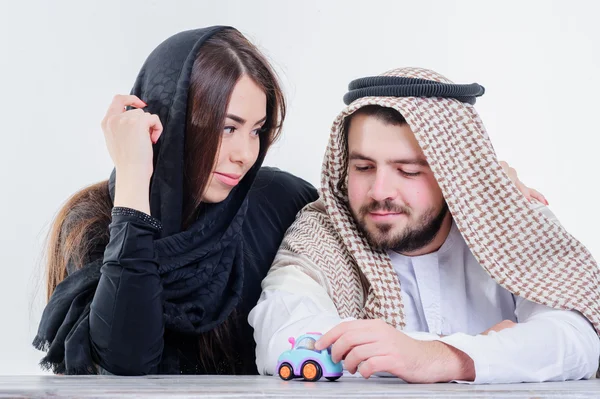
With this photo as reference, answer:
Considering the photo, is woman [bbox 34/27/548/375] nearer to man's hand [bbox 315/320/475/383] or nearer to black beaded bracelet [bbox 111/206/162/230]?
black beaded bracelet [bbox 111/206/162/230]

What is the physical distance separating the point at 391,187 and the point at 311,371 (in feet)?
2.20

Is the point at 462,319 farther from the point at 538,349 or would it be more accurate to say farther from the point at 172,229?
the point at 172,229

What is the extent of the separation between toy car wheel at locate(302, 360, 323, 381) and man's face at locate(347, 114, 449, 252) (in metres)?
0.62

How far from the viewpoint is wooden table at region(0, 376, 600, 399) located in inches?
52.2

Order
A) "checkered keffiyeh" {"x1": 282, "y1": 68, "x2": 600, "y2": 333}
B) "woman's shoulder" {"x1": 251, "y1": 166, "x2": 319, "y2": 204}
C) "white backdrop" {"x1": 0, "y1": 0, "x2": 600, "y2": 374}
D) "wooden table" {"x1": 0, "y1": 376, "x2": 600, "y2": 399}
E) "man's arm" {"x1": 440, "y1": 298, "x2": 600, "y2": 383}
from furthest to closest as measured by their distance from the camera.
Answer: "white backdrop" {"x1": 0, "y1": 0, "x2": 600, "y2": 374} < "woman's shoulder" {"x1": 251, "y1": 166, "x2": 319, "y2": 204} < "checkered keffiyeh" {"x1": 282, "y1": 68, "x2": 600, "y2": 333} < "man's arm" {"x1": 440, "y1": 298, "x2": 600, "y2": 383} < "wooden table" {"x1": 0, "y1": 376, "x2": 600, "y2": 399}

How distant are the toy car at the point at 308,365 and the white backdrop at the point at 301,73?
5.84 ft

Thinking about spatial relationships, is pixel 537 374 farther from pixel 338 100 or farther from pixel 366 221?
pixel 338 100

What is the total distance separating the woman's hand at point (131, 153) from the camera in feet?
6.39

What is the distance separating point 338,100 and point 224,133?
1.52 m

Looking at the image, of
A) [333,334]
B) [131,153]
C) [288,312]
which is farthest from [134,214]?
[333,334]

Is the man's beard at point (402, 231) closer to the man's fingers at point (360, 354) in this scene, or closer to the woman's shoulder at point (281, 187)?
the woman's shoulder at point (281, 187)

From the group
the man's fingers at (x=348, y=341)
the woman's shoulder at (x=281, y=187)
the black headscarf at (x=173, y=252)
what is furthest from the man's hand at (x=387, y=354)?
the woman's shoulder at (x=281, y=187)

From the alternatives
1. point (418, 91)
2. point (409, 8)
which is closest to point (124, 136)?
point (418, 91)

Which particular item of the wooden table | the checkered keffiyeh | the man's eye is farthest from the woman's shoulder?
the wooden table
